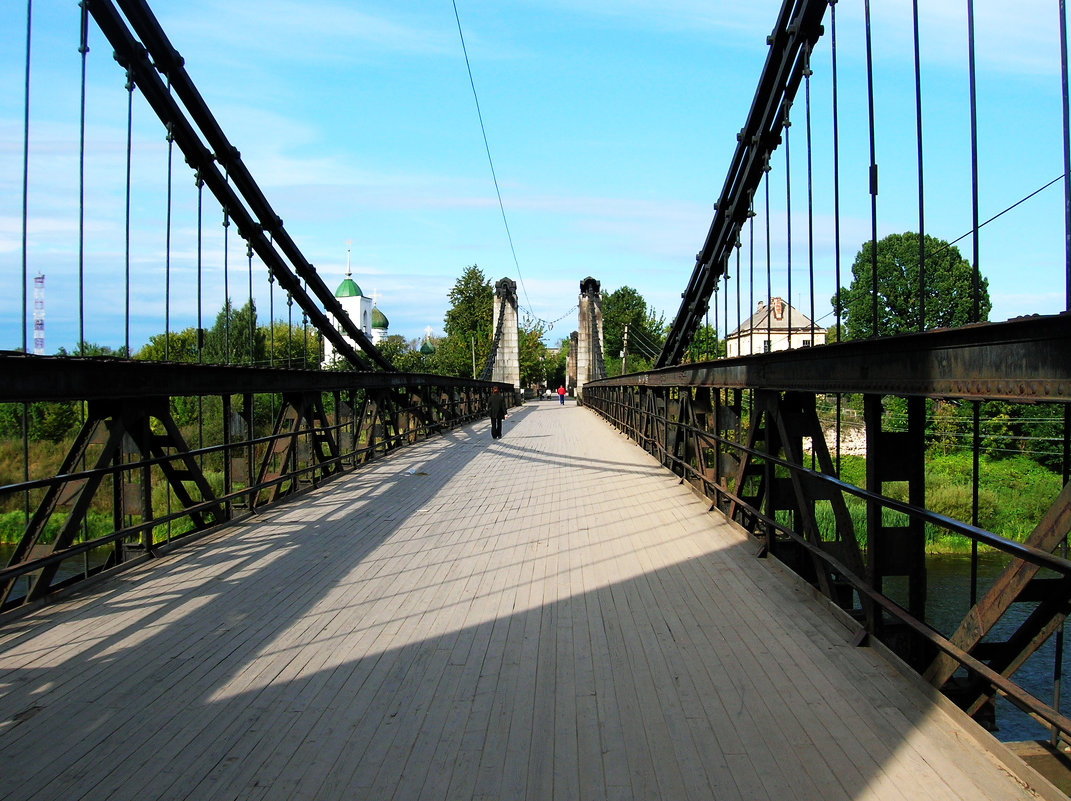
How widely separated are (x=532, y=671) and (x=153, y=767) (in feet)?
5.18

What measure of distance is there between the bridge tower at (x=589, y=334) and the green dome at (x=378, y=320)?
225 ft

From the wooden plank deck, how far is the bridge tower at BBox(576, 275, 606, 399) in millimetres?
38423

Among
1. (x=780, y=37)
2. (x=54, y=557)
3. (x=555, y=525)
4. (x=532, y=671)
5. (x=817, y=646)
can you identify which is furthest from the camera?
(x=780, y=37)

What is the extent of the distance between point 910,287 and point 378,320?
85.7m

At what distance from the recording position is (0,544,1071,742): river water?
905cm

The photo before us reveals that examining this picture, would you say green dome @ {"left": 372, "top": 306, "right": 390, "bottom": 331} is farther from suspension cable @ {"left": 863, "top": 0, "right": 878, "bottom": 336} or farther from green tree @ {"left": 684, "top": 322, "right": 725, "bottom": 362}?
suspension cable @ {"left": 863, "top": 0, "right": 878, "bottom": 336}

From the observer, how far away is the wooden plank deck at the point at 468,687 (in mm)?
2867

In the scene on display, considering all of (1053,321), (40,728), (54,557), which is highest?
(1053,321)

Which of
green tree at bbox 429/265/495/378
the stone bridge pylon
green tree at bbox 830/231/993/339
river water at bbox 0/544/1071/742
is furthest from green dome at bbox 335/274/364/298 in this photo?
river water at bbox 0/544/1071/742

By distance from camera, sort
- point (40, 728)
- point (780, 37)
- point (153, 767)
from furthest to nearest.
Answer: point (780, 37) → point (40, 728) → point (153, 767)

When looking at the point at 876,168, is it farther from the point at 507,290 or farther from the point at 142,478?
the point at 507,290

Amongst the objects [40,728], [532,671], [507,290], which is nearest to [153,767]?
[40,728]

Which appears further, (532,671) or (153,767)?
(532,671)

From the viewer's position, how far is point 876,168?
531 centimetres
